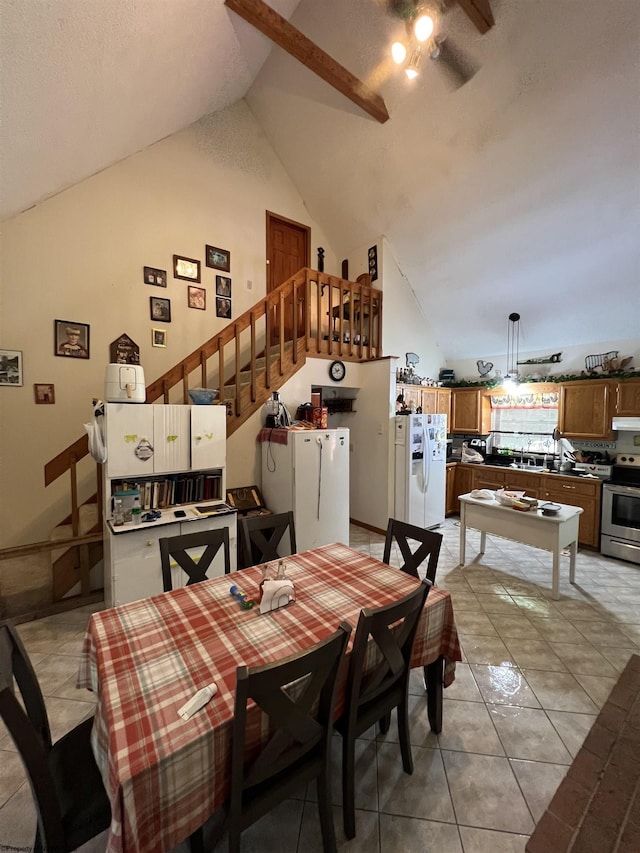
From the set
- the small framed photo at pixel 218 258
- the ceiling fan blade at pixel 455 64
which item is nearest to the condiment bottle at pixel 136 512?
the small framed photo at pixel 218 258

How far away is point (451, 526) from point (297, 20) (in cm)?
663

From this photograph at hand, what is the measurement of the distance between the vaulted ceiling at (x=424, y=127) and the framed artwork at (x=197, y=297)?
151cm

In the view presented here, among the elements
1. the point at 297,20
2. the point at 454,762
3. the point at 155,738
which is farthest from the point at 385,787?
the point at 297,20

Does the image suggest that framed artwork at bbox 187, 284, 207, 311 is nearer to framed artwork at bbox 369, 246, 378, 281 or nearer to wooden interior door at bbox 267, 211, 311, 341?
wooden interior door at bbox 267, 211, 311, 341

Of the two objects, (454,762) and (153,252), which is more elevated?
(153,252)

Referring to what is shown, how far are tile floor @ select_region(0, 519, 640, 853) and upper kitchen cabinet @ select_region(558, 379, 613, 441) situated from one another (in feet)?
6.49

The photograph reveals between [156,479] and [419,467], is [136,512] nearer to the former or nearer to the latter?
[156,479]

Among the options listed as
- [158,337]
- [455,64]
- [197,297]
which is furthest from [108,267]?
[455,64]

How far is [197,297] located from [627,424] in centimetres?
570

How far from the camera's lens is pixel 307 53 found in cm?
342

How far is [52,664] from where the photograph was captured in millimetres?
2316

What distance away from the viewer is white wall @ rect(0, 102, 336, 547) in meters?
3.40

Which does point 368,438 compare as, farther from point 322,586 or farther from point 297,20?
point 297,20

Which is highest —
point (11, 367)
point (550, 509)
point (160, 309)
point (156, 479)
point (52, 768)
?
point (160, 309)
